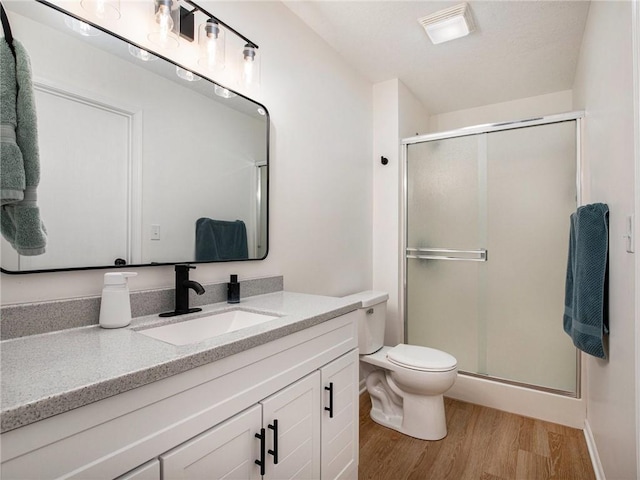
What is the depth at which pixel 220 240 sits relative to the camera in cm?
155

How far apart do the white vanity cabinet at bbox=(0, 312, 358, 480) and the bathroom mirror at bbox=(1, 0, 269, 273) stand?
568 mm

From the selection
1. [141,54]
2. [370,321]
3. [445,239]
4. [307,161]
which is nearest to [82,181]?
[141,54]

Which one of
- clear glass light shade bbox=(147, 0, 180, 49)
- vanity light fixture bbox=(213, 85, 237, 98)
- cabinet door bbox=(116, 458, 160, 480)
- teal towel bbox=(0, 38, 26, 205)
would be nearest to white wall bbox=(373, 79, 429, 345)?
vanity light fixture bbox=(213, 85, 237, 98)

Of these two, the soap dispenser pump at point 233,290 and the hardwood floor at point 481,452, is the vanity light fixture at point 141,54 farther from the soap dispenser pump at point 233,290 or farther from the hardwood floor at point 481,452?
the hardwood floor at point 481,452

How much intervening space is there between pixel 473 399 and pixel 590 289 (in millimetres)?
1362

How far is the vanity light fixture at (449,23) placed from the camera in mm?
1968

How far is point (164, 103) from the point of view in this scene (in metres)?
1.35

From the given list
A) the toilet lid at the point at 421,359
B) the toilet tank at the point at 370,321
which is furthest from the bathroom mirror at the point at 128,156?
the toilet lid at the point at 421,359

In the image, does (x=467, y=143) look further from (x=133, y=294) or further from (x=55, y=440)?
(x=55, y=440)

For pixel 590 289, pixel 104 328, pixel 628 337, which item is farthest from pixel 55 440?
pixel 590 289

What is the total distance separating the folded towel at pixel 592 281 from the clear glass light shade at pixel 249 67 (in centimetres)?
168

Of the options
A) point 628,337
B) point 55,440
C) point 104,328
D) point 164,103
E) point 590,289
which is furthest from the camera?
point 590,289

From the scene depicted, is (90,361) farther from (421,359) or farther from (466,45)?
(466,45)

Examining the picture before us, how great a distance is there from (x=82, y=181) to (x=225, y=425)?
2.80 ft
